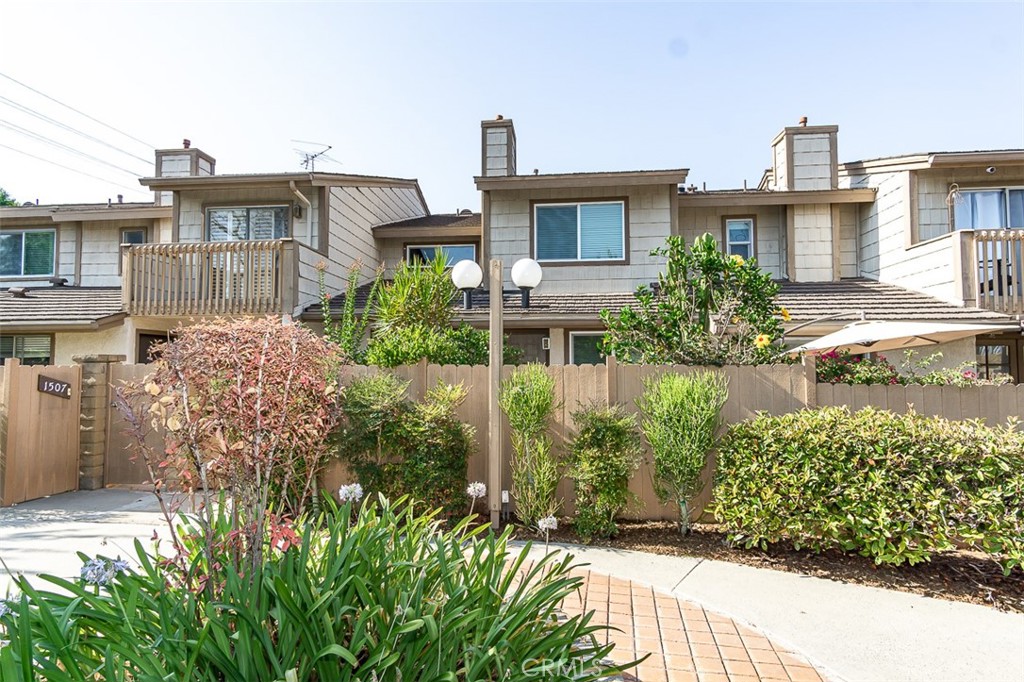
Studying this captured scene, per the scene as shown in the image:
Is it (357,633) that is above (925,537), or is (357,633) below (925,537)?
above

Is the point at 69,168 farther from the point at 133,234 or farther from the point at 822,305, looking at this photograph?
the point at 822,305

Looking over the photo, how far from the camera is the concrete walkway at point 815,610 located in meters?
3.35

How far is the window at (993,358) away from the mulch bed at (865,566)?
817cm

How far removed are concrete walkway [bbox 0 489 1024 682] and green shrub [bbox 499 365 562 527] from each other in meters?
0.54

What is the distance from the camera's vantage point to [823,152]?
1243cm

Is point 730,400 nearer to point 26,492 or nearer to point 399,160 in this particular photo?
point 26,492

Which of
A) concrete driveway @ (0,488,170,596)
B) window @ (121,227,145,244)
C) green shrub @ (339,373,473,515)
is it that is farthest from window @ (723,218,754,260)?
window @ (121,227,145,244)

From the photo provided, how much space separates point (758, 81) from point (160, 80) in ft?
36.8

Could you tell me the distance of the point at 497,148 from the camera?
492 inches

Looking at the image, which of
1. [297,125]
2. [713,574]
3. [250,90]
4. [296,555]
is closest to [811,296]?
[713,574]

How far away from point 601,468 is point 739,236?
30.1ft

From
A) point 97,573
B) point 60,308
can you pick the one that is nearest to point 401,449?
point 97,573

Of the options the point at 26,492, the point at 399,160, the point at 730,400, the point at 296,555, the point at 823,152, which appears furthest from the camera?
the point at 399,160

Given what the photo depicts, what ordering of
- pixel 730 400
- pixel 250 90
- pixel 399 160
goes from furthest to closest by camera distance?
pixel 399 160
pixel 250 90
pixel 730 400
